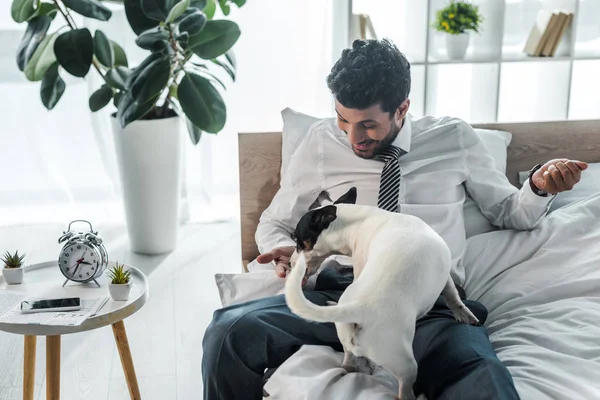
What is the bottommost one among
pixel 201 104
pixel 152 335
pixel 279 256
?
pixel 152 335

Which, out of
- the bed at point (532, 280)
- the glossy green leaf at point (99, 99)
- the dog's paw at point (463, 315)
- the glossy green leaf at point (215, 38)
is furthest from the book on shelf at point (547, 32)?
the dog's paw at point (463, 315)

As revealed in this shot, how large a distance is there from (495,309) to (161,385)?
100cm

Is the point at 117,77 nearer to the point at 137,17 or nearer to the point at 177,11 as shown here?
the point at 137,17

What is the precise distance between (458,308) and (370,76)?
53cm

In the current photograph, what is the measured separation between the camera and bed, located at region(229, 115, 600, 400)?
1.27m

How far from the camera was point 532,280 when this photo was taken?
163 centimetres

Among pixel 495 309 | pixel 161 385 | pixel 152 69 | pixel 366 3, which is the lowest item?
pixel 161 385

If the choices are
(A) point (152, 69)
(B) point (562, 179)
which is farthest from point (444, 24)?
(B) point (562, 179)

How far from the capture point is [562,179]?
1505mm

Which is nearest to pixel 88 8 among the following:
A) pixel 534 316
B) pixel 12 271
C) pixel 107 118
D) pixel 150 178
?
pixel 150 178

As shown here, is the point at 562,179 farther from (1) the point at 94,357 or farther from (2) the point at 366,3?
(2) the point at 366,3

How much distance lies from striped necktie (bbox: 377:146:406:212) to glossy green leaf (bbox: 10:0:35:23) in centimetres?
166

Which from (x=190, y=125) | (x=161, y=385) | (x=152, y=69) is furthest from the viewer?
(x=190, y=125)

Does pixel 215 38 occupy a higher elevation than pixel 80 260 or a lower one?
higher
